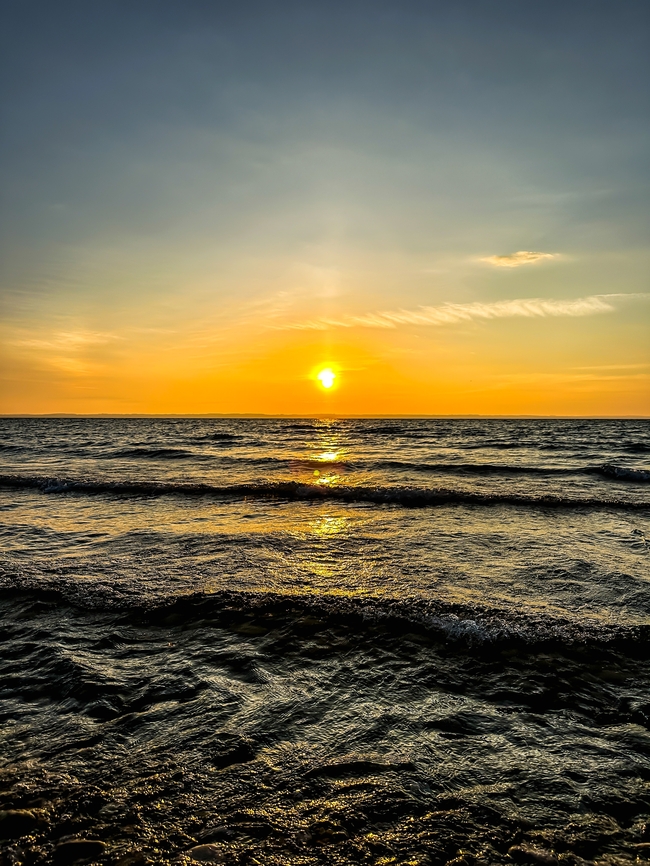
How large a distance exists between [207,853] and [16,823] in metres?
1.20

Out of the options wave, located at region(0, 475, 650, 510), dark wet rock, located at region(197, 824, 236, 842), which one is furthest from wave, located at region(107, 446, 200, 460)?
dark wet rock, located at region(197, 824, 236, 842)

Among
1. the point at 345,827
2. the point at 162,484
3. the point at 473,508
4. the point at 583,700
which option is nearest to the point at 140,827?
the point at 345,827

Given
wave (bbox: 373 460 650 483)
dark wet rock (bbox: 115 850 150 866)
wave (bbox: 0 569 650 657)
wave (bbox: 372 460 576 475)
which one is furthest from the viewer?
wave (bbox: 372 460 576 475)

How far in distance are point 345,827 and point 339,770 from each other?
0.47 m

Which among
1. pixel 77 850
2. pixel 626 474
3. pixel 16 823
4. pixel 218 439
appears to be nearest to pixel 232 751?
pixel 77 850

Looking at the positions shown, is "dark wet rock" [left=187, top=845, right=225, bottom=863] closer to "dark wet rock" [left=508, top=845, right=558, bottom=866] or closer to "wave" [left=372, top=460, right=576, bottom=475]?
"dark wet rock" [left=508, top=845, right=558, bottom=866]

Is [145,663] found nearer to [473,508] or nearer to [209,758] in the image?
[209,758]

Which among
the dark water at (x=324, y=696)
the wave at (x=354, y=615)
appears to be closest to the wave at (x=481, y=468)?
the dark water at (x=324, y=696)

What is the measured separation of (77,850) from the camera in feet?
9.10

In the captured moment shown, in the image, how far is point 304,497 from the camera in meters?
16.8

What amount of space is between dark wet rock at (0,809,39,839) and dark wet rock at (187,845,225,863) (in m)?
1.00

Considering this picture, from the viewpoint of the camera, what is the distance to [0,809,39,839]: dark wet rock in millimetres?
2873

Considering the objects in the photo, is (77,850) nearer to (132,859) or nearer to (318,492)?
(132,859)

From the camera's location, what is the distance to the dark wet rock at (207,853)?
8.86 feet
